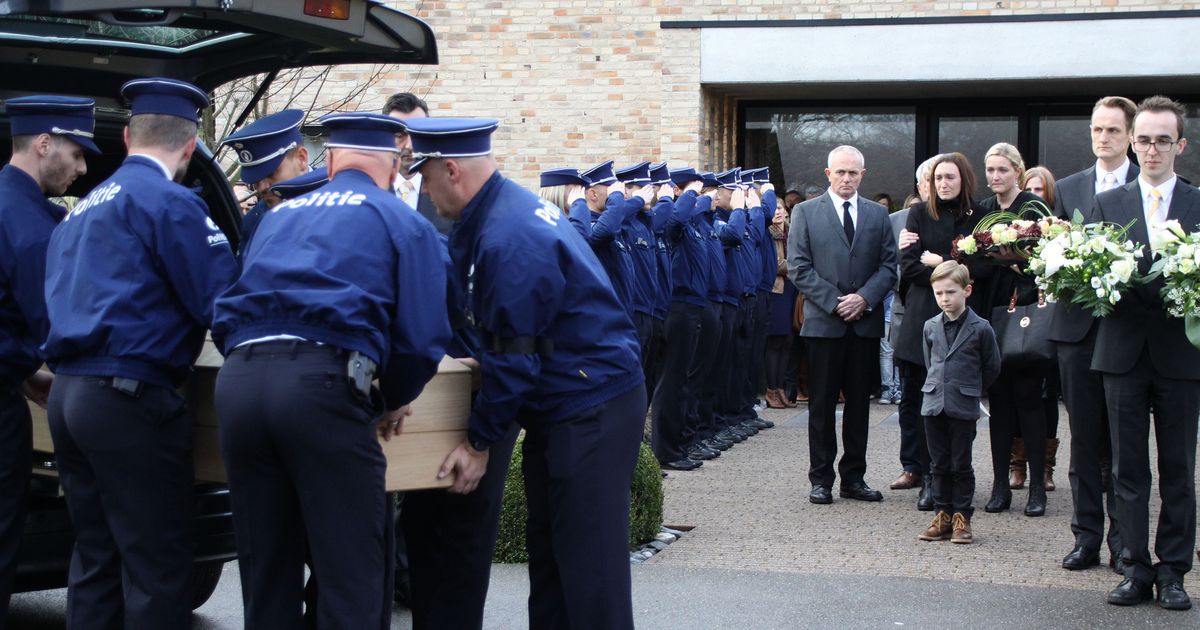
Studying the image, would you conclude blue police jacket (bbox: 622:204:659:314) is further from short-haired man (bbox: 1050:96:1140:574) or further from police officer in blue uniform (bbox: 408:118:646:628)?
police officer in blue uniform (bbox: 408:118:646:628)

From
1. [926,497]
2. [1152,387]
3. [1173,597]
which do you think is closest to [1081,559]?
[1173,597]

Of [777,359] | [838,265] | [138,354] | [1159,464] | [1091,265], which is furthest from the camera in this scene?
[777,359]

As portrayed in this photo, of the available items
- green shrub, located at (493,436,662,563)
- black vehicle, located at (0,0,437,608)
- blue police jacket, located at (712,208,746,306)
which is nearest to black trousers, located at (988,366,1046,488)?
green shrub, located at (493,436,662,563)

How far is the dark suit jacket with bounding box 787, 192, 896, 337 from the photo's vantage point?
9.06 meters

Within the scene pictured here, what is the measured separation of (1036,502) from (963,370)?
3.76 feet

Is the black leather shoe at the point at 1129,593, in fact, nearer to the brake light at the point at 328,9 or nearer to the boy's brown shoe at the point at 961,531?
the boy's brown shoe at the point at 961,531

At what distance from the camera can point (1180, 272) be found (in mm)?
6035

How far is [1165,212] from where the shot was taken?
6.58m

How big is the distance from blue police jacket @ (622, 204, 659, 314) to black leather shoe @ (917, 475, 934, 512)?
2806mm

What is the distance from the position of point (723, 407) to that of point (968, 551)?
17.0 feet

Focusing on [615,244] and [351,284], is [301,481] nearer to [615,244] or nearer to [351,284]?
[351,284]

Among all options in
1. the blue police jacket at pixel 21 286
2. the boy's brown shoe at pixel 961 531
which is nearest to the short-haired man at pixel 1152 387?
the boy's brown shoe at pixel 961 531

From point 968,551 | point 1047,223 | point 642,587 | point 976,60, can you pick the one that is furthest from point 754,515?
point 976,60

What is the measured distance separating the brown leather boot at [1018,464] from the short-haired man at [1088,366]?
238cm
